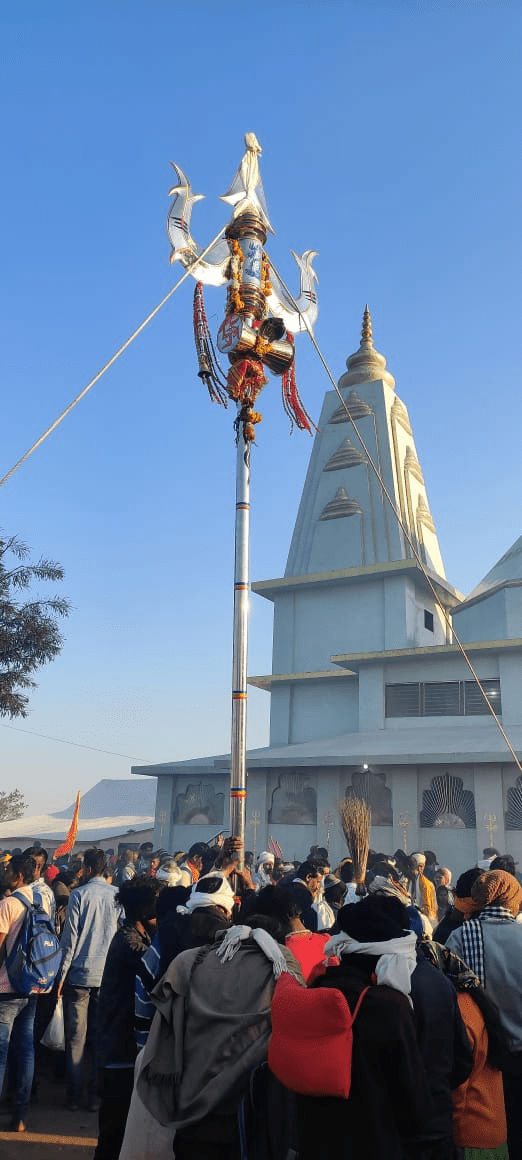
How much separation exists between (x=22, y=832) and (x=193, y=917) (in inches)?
1208

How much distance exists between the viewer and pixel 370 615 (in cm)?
2702

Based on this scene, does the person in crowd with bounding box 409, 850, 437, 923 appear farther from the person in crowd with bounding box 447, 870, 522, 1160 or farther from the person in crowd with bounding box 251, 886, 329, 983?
the person in crowd with bounding box 251, 886, 329, 983

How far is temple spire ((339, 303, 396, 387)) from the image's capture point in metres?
30.6

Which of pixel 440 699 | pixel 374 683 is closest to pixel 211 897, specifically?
pixel 440 699

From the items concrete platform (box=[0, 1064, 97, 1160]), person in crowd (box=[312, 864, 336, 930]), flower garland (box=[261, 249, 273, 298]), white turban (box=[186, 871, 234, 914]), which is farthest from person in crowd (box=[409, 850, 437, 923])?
flower garland (box=[261, 249, 273, 298])

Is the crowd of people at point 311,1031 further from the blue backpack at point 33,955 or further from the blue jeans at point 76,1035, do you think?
the blue jeans at point 76,1035

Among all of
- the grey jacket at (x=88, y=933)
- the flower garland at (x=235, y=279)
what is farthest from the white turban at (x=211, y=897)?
the flower garland at (x=235, y=279)

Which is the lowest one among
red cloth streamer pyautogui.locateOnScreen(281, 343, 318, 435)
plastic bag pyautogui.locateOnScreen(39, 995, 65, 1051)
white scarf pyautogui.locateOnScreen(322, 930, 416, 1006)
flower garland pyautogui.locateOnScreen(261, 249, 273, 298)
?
plastic bag pyautogui.locateOnScreen(39, 995, 65, 1051)

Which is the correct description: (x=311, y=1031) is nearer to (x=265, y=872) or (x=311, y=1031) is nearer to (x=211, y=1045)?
(x=211, y=1045)

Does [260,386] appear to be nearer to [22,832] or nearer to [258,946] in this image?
[258,946]

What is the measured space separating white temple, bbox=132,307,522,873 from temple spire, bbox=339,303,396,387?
0.25 feet

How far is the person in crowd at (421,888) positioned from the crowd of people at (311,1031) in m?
4.78

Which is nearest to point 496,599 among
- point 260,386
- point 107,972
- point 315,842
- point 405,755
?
point 405,755

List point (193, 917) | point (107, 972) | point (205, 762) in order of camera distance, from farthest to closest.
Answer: point (205, 762) → point (107, 972) → point (193, 917)
